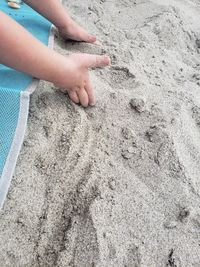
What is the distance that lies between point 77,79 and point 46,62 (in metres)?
0.13

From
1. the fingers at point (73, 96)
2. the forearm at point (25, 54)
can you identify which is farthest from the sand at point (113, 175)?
the forearm at point (25, 54)

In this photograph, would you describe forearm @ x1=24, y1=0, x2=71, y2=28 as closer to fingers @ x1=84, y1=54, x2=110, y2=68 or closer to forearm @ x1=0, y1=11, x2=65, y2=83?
fingers @ x1=84, y1=54, x2=110, y2=68

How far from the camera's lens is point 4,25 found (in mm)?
1113

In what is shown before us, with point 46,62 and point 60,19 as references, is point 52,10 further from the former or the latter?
point 46,62

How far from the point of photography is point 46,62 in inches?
46.8

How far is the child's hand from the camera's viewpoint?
49.3 inches

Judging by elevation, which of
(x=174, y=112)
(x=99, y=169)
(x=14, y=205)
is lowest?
(x=14, y=205)

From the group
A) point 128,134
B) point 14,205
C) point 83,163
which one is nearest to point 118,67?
point 128,134

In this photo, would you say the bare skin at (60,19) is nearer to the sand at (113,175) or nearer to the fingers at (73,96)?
the sand at (113,175)

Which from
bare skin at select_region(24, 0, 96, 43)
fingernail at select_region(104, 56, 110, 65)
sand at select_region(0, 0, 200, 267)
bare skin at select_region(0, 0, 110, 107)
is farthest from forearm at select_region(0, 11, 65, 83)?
bare skin at select_region(24, 0, 96, 43)

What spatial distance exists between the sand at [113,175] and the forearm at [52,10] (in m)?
0.09

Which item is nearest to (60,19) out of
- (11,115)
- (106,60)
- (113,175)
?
(106,60)

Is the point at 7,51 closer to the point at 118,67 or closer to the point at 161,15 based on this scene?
the point at 118,67

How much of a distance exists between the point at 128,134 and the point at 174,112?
0.19 meters
